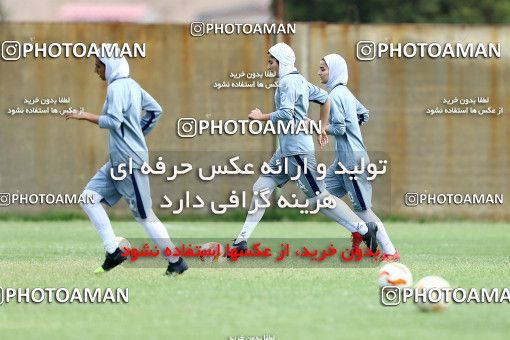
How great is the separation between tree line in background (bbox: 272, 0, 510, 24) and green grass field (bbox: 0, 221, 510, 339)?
33384 mm

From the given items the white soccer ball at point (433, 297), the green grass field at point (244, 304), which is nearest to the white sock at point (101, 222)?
the green grass field at point (244, 304)

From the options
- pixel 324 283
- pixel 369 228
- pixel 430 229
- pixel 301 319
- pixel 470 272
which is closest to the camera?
pixel 301 319

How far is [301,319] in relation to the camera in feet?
39.2

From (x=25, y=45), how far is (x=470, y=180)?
28.5 ft

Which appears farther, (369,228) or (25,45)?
(25,45)

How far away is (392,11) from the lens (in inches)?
2105

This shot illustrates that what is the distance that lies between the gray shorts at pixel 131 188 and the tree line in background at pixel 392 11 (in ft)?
122

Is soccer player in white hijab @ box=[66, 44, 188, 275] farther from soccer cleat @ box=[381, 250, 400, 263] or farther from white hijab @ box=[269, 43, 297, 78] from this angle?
soccer cleat @ box=[381, 250, 400, 263]

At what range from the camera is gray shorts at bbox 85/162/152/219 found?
15156 mm

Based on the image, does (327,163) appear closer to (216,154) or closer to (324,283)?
(216,154)

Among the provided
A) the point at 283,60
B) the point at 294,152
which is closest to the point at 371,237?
the point at 294,152

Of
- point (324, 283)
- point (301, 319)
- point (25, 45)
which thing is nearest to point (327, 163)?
point (25, 45)

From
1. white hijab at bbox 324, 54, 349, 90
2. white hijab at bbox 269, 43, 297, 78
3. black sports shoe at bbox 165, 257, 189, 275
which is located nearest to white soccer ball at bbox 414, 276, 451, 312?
black sports shoe at bbox 165, 257, 189, 275

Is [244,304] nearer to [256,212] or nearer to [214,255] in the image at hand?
[214,255]
